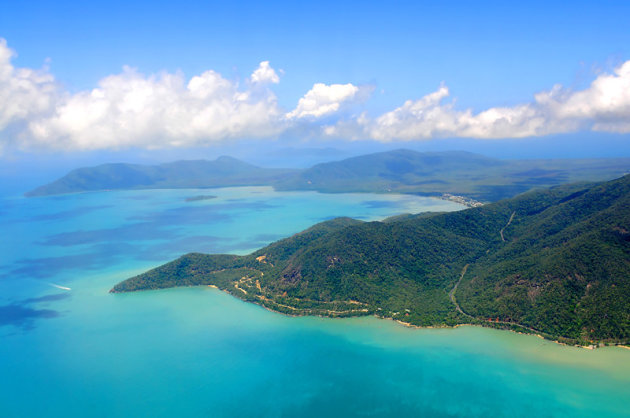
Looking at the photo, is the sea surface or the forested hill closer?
the sea surface

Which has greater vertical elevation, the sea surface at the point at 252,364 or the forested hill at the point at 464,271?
the forested hill at the point at 464,271

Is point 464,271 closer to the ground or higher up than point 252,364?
higher up

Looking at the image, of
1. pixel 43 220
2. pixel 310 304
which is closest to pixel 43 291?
pixel 310 304

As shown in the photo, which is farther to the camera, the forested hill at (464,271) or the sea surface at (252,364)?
the forested hill at (464,271)

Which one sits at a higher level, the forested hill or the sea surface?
the forested hill
